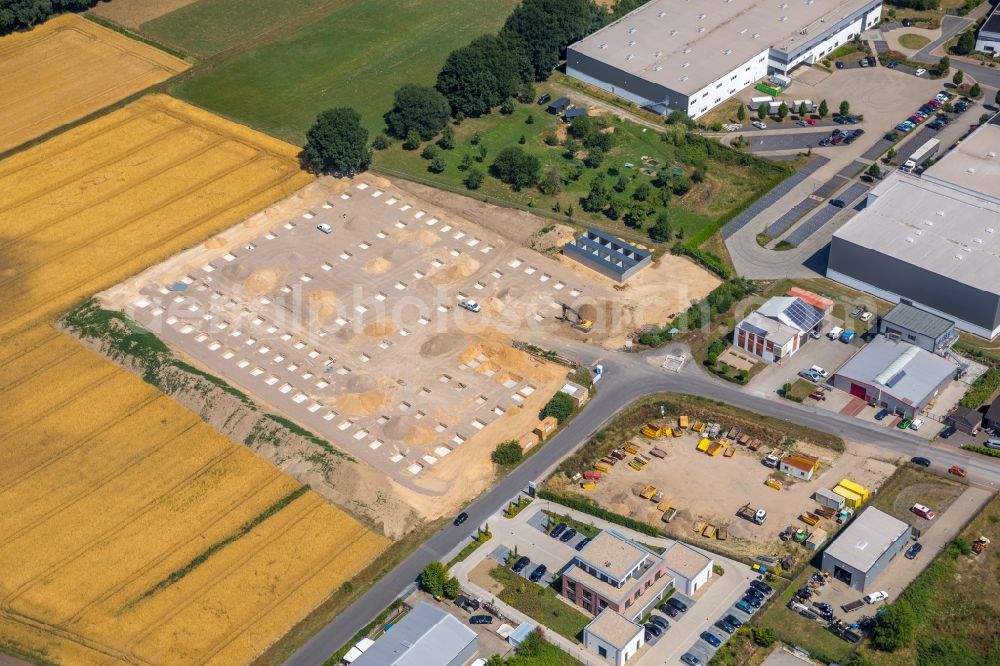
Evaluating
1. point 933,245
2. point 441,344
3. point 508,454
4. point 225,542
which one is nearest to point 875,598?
point 508,454

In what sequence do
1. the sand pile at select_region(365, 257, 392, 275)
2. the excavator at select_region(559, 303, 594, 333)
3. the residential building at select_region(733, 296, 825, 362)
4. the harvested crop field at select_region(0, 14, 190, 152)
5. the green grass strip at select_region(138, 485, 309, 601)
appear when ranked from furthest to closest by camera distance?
the harvested crop field at select_region(0, 14, 190, 152), the sand pile at select_region(365, 257, 392, 275), the excavator at select_region(559, 303, 594, 333), the residential building at select_region(733, 296, 825, 362), the green grass strip at select_region(138, 485, 309, 601)

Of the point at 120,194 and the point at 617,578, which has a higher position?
the point at 120,194

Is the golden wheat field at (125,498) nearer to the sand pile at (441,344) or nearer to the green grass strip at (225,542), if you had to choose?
the green grass strip at (225,542)

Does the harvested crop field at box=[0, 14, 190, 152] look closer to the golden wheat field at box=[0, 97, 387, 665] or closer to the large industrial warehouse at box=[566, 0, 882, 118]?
the golden wheat field at box=[0, 97, 387, 665]

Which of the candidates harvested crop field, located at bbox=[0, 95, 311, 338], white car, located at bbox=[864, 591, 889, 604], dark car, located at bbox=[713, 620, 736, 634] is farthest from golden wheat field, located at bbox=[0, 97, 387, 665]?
white car, located at bbox=[864, 591, 889, 604]

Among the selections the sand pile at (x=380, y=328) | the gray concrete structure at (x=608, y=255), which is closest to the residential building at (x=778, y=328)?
the gray concrete structure at (x=608, y=255)

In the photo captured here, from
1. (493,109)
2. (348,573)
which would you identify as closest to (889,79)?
(493,109)

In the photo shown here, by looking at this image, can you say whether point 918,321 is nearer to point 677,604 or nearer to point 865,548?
point 865,548
